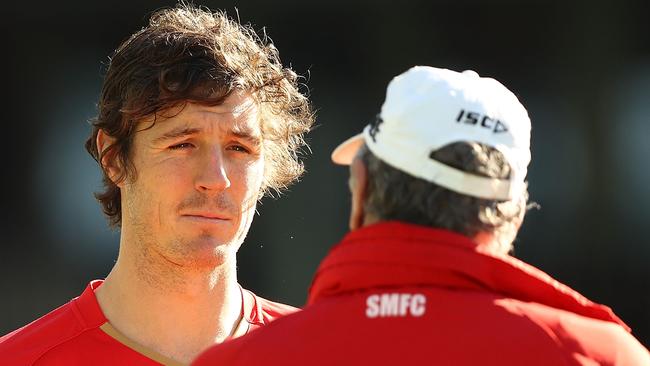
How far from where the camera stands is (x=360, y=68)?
5152 mm

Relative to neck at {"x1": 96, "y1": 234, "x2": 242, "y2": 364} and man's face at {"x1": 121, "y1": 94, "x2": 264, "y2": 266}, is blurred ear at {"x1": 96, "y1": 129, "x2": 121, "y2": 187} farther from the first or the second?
neck at {"x1": 96, "y1": 234, "x2": 242, "y2": 364}

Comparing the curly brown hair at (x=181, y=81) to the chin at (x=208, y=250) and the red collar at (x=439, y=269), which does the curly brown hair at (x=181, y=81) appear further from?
the red collar at (x=439, y=269)

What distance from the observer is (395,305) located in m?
1.40

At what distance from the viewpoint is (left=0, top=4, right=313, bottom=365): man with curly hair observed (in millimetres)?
2424

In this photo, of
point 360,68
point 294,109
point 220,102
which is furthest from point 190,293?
point 360,68

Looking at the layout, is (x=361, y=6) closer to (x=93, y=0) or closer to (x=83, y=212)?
(x=93, y=0)

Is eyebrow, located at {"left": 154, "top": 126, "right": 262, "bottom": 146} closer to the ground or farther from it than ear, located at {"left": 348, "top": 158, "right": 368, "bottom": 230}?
closer to the ground

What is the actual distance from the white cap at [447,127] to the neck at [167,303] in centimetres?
106

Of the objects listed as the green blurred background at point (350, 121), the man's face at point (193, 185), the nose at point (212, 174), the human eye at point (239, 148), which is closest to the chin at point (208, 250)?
the man's face at point (193, 185)

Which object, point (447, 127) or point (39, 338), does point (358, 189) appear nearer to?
point (447, 127)

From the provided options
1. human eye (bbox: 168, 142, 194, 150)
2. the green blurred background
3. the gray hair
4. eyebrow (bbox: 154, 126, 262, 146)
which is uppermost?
the gray hair

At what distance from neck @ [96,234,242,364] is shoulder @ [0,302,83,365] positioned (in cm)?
9

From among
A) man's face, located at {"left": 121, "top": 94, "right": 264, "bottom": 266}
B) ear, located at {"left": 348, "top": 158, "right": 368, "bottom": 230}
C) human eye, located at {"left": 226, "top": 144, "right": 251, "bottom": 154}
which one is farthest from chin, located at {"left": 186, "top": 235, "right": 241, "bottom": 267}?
ear, located at {"left": 348, "top": 158, "right": 368, "bottom": 230}

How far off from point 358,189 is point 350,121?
12.0ft
